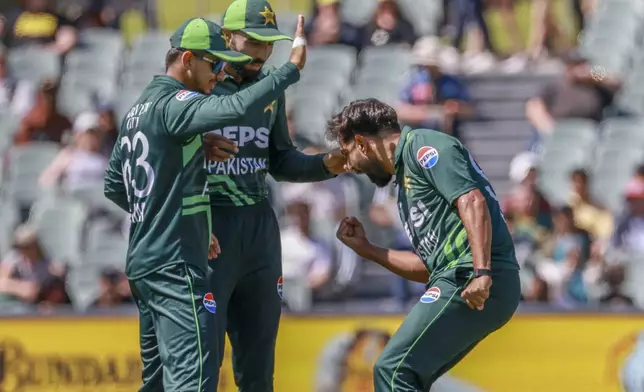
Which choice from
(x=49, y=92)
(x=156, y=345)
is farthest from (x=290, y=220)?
(x=156, y=345)

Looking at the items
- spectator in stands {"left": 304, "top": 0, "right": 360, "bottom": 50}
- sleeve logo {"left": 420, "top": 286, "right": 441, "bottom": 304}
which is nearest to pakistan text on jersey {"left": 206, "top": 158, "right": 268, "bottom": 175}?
sleeve logo {"left": 420, "top": 286, "right": 441, "bottom": 304}

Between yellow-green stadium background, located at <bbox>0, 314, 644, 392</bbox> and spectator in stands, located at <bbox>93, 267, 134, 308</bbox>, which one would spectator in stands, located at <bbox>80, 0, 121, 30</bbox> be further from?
yellow-green stadium background, located at <bbox>0, 314, 644, 392</bbox>

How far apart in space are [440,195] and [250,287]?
1.23 m

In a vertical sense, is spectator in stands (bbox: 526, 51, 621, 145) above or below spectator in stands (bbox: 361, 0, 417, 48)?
below

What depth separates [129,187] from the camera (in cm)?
655

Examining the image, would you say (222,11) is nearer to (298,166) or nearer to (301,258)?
(301,258)

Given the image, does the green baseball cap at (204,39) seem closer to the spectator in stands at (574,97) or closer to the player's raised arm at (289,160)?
the player's raised arm at (289,160)

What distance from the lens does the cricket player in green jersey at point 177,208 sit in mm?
6348

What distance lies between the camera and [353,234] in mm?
6930

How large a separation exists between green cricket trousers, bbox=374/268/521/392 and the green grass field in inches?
384

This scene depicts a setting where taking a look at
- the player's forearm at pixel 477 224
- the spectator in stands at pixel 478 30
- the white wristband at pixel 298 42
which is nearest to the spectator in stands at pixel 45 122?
the spectator in stands at pixel 478 30

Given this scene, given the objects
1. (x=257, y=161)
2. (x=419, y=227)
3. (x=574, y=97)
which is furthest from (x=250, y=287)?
(x=574, y=97)

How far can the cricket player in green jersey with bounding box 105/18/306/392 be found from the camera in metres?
6.35

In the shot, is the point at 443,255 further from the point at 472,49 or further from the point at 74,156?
the point at 472,49
